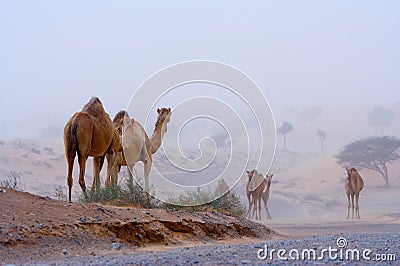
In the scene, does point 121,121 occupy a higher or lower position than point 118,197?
higher

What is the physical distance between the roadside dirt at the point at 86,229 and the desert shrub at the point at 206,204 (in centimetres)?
218

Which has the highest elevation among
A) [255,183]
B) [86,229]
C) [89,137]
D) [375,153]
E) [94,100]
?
[375,153]

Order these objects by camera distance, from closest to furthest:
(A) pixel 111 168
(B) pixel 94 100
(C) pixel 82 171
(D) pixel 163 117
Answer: (C) pixel 82 171 → (B) pixel 94 100 → (A) pixel 111 168 → (D) pixel 163 117

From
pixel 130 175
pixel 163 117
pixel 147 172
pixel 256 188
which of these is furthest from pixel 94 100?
pixel 256 188

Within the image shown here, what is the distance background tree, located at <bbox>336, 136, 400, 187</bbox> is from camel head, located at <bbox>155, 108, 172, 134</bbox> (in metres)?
33.2

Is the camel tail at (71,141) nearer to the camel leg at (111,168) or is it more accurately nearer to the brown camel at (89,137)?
the brown camel at (89,137)

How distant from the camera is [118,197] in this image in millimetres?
14344

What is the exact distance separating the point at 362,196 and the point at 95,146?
32.5 meters

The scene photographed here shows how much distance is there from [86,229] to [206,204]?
6257 millimetres

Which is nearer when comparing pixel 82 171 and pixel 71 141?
pixel 71 141

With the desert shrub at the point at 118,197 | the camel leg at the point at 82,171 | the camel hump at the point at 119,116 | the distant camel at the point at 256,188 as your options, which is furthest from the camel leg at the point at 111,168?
the distant camel at the point at 256,188

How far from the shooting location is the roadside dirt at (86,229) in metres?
8.66

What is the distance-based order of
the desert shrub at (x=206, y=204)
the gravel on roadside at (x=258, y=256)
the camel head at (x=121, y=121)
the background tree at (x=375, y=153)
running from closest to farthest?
the gravel on roadside at (x=258, y=256)
the desert shrub at (x=206, y=204)
the camel head at (x=121, y=121)
the background tree at (x=375, y=153)

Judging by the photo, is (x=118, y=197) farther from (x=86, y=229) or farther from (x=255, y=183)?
(x=255, y=183)
